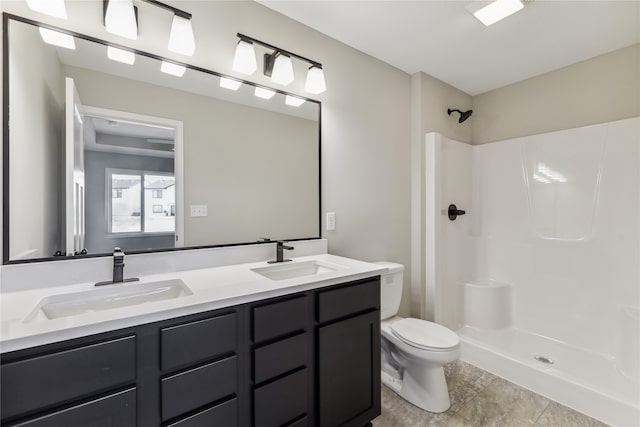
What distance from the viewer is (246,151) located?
1.68 meters

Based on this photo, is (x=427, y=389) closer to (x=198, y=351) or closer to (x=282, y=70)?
(x=198, y=351)

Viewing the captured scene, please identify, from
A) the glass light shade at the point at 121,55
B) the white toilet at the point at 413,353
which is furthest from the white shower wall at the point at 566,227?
the glass light shade at the point at 121,55

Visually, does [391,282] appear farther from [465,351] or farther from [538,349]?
[538,349]

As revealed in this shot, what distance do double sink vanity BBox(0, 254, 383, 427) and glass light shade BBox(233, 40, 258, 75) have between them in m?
1.11

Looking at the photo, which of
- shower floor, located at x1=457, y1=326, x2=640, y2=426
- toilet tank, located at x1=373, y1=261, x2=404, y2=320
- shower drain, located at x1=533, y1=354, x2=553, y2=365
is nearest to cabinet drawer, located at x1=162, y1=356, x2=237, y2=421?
toilet tank, located at x1=373, y1=261, x2=404, y2=320

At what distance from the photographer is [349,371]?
4.64 feet

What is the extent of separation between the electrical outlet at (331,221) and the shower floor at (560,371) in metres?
1.53

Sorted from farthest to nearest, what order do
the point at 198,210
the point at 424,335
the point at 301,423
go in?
the point at 424,335
the point at 198,210
the point at 301,423

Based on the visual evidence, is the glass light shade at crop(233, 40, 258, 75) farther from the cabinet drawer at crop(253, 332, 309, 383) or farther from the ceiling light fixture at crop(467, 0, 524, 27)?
the cabinet drawer at crop(253, 332, 309, 383)

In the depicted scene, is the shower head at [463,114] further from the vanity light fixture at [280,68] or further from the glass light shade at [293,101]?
the vanity light fixture at [280,68]

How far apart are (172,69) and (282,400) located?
1.64m

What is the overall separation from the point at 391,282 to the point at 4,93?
220 centimetres

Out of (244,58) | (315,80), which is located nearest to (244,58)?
(244,58)

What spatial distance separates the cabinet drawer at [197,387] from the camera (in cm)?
91
